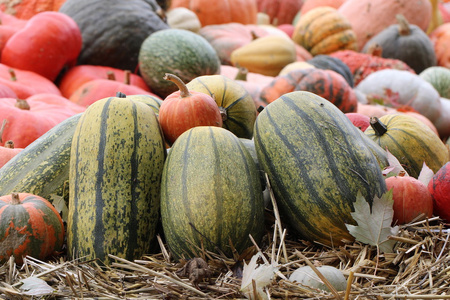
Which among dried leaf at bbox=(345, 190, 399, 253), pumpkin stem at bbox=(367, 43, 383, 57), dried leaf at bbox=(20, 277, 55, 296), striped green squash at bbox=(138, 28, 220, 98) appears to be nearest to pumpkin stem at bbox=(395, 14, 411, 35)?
pumpkin stem at bbox=(367, 43, 383, 57)

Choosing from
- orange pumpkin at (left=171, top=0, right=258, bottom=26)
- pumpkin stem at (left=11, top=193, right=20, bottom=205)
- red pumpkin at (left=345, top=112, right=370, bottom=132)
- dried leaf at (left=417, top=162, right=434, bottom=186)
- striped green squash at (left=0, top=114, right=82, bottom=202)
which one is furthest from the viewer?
A: orange pumpkin at (left=171, top=0, right=258, bottom=26)

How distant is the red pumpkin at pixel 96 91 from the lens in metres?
3.63

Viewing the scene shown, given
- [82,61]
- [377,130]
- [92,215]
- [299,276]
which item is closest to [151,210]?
[92,215]

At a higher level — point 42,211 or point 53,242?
point 42,211

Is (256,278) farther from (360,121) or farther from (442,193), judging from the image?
(360,121)

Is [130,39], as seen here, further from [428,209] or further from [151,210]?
[428,209]

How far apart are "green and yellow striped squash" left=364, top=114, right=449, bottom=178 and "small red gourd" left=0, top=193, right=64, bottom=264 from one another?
4.73 ft

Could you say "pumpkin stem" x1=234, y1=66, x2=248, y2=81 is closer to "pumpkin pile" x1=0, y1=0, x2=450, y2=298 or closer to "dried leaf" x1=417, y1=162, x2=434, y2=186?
"pumpkin pile" x1=0, y1=0, x2=450, y2=298

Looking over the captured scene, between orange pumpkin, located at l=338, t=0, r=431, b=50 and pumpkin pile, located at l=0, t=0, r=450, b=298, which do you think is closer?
pumpkin pile, located at l=0, t=0, r=450, b=298

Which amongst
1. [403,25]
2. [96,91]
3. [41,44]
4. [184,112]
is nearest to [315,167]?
[184,112]

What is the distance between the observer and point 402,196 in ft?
5.49

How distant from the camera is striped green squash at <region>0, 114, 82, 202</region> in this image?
182 cm

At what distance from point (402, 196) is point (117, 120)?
107 cm

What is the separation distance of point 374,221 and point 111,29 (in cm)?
357
